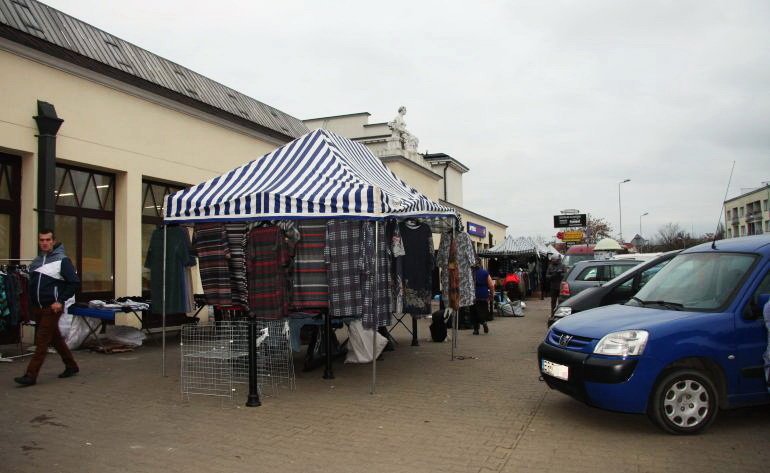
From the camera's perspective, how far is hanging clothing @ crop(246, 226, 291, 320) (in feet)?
24.3

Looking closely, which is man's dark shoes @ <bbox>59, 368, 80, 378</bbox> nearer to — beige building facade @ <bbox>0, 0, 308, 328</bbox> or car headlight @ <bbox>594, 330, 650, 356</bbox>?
beige building facade @ <bbox>0, 0, 308, 328</bbox>

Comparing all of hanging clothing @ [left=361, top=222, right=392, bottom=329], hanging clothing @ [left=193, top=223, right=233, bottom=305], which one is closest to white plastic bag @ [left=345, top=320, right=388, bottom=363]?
hanging clothing @ [left=361, top=222, right=392, bottom=329]

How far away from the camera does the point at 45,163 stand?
10.1 m

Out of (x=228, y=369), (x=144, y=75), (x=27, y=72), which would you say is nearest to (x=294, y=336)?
(x=228, y=369)

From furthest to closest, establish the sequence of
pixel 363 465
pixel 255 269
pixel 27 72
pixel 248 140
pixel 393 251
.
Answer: pixel 248 140
pixel 27 72
pixel 393 251
pixel 255 269
pixel 363 465

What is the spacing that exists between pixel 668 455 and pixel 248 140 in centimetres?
1333

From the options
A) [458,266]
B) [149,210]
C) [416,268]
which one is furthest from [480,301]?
[149,210]

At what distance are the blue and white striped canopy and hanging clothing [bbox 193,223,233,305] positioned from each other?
0.61m

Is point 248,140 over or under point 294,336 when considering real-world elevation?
over

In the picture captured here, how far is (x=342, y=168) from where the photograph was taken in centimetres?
791

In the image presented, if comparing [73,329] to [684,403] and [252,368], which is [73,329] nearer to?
[252,368]

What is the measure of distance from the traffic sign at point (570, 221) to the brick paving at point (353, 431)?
37103mm

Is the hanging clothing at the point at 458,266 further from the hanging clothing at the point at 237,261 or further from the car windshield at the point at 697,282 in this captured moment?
the car windshield at the point at 697,282

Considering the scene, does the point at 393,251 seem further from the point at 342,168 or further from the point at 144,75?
the point at 144,75
